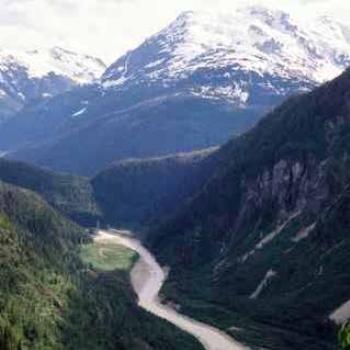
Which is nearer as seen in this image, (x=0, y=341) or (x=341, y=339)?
(x=341, y=339)
